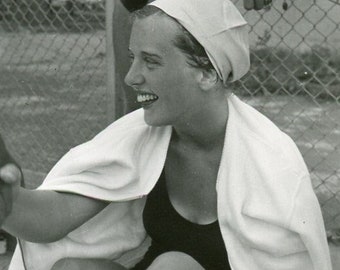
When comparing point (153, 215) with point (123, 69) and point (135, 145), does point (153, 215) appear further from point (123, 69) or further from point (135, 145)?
point (123, 69)

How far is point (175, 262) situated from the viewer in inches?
95.5

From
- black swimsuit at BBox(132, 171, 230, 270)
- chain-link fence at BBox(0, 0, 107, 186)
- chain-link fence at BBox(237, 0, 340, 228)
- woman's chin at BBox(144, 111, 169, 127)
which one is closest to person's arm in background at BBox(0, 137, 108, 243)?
black swimsuit at BBox(132, 171, 230, 270)

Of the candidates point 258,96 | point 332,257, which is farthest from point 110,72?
point 258,96

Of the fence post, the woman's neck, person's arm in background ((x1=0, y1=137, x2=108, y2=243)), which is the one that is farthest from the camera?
the fence post

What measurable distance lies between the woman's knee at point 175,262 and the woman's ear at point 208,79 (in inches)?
19.2

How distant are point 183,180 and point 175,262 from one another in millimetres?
276

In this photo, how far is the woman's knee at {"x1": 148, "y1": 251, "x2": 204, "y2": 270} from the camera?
2412 millimetres

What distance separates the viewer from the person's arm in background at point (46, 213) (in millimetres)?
2277

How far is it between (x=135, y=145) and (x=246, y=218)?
0.41 metres

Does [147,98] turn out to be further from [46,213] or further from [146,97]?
[46,213]

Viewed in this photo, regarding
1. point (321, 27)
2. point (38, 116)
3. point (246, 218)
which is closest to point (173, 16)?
point (246, 218)

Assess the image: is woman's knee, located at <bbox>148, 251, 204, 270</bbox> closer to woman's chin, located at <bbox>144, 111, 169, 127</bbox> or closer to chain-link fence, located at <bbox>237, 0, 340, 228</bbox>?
woman's chin, located at <bbox>144, 111, 169, 127</bbox>

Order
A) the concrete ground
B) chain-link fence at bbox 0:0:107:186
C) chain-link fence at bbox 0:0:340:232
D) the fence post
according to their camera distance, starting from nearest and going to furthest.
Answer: the fence post
the concrete ground
chain-link fence at bbox 0:0:340:232
chain-link fence at bbox 0:0:107:186

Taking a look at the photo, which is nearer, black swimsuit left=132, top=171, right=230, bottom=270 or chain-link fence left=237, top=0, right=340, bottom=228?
black swimsuit left=132, top=171, right=230, bottom=270
